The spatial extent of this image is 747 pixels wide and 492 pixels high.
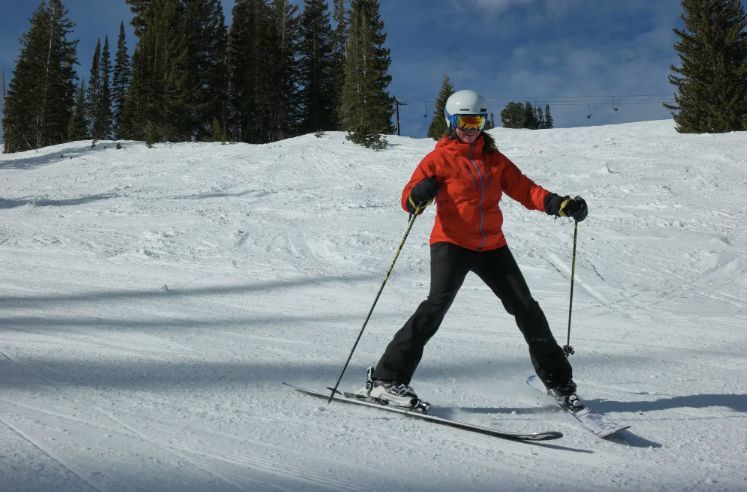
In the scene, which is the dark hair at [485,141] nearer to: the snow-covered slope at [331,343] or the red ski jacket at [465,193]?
the red ski jacket at [465,193]

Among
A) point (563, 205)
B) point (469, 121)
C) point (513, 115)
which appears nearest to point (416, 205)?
point (469, 121)

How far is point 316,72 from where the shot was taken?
134 ft

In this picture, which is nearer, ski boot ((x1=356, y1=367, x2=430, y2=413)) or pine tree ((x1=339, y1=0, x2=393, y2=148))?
ski boot ((x1=356, y1=367, x2=430, y2=413))

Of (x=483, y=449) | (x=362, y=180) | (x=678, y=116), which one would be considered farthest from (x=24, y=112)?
(x=483, y=449)

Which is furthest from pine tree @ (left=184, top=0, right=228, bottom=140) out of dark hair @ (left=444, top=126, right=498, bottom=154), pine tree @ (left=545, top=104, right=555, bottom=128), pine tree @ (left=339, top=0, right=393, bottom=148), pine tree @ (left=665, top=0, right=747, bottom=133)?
pine tree @ (left=545, top=104, right=555, bottom=128)

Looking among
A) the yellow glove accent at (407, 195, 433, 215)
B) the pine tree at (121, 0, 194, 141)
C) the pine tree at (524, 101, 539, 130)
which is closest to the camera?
the yellow glove accent at (407, 195, 433, 215)

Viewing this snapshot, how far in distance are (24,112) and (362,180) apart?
39818 millimetres

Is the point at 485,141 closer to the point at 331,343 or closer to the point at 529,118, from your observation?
the point at 331,343

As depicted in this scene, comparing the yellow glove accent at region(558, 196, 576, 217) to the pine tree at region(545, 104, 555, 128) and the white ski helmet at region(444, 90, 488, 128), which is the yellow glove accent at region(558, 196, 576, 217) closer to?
the white ski helmet at region(444, 90, 488, 128)

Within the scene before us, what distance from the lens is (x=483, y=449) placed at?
2.33m

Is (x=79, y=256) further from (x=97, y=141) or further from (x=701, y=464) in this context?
(x=97, y=141)

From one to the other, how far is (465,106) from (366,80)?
22635 millimetres

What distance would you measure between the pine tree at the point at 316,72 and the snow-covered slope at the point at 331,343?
99.1 ft

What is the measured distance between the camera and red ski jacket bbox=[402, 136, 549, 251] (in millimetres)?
2947
